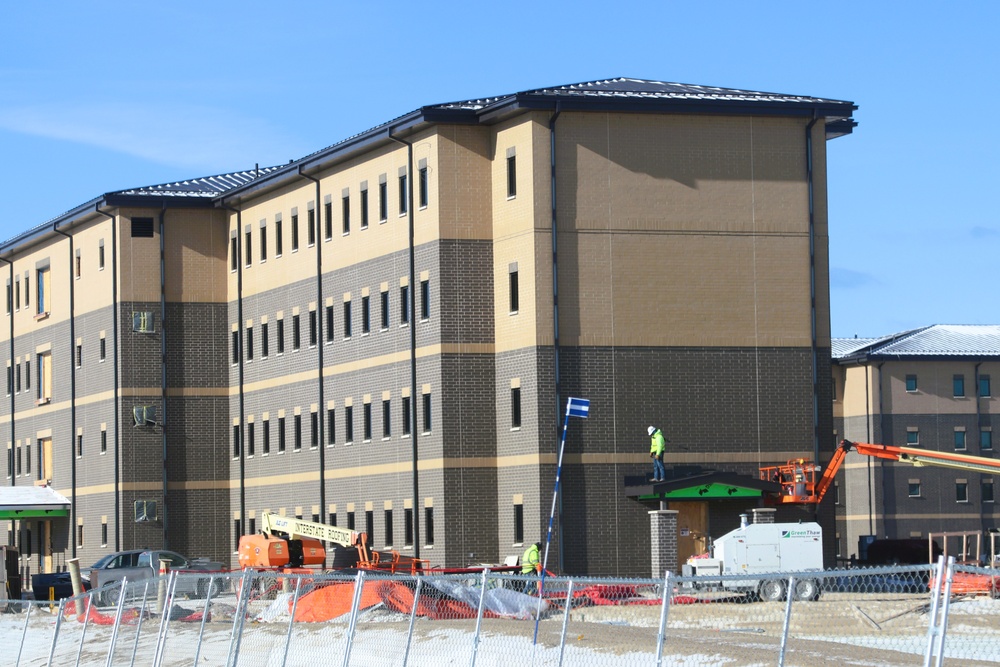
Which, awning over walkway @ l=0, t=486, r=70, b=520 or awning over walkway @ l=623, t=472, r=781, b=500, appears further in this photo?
awning over walkway @ l=0, t=486, r=70, b=520

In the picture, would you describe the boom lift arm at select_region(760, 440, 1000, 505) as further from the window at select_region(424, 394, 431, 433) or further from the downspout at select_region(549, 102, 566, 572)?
the window at select_region(424, 394, 431, 433)

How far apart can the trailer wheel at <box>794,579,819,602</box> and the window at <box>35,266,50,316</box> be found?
40.7 metres

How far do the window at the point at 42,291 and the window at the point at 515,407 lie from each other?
93.2ft

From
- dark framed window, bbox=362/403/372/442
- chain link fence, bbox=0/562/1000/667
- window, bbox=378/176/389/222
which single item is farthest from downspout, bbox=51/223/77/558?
chain link fence, bbox=0/562/1000/667

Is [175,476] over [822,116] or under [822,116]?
under

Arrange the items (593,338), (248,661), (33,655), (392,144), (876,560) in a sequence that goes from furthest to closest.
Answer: (876,560), (392,144), (593,338), (33,655), (248,661)

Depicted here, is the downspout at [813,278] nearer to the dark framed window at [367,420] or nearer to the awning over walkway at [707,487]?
the awning over walkway at [707,487]

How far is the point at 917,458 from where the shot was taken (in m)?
49.9

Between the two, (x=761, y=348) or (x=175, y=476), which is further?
(x=175, y=476)

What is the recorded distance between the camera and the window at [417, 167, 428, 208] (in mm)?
51875

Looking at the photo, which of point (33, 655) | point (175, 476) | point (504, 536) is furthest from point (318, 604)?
point (175, 476)

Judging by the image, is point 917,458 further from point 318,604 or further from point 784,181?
point 318,604

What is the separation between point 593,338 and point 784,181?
7100mm

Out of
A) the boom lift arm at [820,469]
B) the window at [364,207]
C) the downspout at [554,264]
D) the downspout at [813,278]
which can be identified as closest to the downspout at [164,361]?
the window at [364,207]
